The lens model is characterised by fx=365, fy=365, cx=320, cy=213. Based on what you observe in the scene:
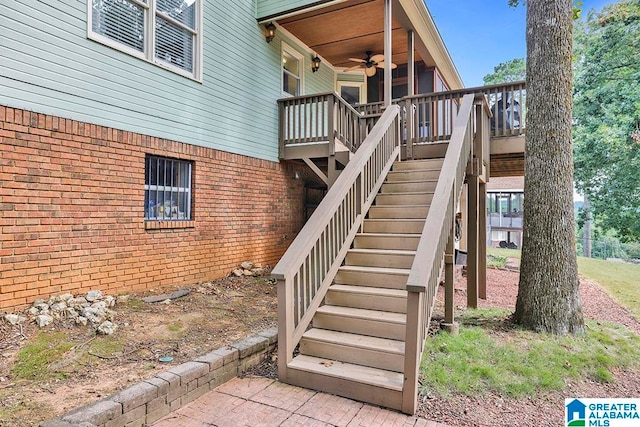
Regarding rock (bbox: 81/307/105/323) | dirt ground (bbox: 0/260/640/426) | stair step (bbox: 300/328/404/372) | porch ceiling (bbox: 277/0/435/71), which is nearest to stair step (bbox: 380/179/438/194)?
dirt ground (bbox: 0/260/640/426)

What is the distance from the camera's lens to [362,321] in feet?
11.6

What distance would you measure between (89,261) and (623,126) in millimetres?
16671

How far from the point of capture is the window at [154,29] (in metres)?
4.90

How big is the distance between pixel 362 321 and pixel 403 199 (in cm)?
231

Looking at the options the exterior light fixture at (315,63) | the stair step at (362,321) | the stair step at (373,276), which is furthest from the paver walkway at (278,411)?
the exterior light fixture at (315,63)

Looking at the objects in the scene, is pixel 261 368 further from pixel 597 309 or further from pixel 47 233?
pixel 597 309

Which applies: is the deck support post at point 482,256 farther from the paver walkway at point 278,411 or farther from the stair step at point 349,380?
the paver walkway at point 278,411

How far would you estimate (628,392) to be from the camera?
3.18 m

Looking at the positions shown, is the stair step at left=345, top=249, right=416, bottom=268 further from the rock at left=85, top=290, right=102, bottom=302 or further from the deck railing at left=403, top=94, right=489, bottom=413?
the rock at left=85, top=290, right=102, bottom=302

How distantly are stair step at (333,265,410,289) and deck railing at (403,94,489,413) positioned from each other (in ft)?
1.25

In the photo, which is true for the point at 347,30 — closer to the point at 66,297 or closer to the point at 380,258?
the point at 380,258

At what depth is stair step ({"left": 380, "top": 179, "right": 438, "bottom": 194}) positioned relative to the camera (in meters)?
5.43

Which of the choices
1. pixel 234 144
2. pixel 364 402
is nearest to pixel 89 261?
pixel 234 144

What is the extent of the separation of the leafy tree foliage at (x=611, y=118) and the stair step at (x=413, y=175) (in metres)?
11.3
